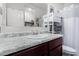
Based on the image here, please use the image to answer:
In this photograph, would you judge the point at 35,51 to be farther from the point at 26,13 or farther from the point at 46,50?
the point at 26,13

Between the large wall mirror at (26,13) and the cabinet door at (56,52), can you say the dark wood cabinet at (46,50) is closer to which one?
the cabinet door at (56,52)

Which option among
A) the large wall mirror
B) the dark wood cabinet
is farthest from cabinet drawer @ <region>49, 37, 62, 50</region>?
the large wall mirror

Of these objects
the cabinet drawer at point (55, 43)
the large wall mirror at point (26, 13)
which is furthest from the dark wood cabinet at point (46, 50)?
the large wall mirror at point (26, 13)

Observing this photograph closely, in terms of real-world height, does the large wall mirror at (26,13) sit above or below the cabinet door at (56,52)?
above

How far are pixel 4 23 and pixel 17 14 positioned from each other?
18 centimetres

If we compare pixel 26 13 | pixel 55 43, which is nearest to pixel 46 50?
pixel 55 43

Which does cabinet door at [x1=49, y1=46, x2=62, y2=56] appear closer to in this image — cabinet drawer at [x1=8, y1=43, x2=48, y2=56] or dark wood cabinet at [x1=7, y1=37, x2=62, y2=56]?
dark wood cabinet at [x1=7, y1=37, x2=62, y2=56]

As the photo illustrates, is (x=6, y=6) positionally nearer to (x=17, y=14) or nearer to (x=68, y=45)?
(x=17, y=14)

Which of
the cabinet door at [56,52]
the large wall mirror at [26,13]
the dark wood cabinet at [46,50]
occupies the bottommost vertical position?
the cabinet door at [56,52]

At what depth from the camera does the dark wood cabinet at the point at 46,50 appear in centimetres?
86

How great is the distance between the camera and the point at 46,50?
1114 mm

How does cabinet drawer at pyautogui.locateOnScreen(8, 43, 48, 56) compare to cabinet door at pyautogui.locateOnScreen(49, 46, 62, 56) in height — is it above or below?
above

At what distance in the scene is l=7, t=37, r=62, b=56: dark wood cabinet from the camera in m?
0.86

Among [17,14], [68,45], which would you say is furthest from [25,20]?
[68,45]
